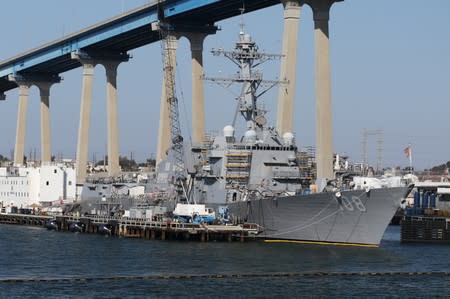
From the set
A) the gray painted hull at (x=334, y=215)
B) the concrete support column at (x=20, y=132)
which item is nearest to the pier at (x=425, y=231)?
the gray painted hull at (x=334, y=215)

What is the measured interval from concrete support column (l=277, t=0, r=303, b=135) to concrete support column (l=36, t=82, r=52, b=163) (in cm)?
6335

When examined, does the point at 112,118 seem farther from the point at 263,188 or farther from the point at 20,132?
the point at 263,188

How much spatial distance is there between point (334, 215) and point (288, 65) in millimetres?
18718

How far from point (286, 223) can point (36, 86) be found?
253 ft

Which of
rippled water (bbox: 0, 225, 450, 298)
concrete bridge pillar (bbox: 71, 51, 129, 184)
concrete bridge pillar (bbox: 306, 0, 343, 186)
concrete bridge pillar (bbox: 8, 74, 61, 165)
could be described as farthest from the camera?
concrete bridge pillar (bbox: 8, 74, 61, 165)

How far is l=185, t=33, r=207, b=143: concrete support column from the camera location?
107062mm

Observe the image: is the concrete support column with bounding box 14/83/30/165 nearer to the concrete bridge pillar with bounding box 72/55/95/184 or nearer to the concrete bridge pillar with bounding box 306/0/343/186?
the concrete bridge pillar with bounding box 72/55/95/184

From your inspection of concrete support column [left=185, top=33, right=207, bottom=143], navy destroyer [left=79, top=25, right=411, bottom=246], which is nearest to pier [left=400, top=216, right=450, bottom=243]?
navy destroyer [left=79, top=25, right=411, bottom=246]

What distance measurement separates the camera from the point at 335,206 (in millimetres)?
73312

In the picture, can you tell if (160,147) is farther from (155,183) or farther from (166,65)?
(155,183)

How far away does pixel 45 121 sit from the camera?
146750mm

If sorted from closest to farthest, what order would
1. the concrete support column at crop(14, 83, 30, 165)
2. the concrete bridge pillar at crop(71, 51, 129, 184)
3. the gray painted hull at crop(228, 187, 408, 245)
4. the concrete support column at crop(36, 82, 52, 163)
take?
the gray painted hull at crop(228, 187, 408, 245) → the concrete bridge pillar at crop(71, 51, 129, 184) → the concrete support column at crop(36, 82, 52, 163) → the concrete support column at crop(14, 83, 30, 165)

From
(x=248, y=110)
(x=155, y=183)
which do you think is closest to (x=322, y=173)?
(x=248, y=110)

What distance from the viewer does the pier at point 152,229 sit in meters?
78.2
